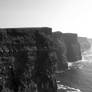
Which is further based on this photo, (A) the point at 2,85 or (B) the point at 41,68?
(B) the point at 41,68

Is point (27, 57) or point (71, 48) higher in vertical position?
point (71, 48)

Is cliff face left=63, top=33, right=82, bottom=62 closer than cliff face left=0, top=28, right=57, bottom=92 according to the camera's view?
No

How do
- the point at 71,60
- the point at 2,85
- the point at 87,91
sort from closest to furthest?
the point at 2,85 < the point at 87,91 < the point at 71,60

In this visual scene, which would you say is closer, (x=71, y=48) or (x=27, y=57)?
(x=27, y=57)

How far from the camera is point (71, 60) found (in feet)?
402

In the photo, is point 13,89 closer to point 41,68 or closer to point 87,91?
point 41,68

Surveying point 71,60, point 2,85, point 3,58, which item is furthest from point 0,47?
point 71,60

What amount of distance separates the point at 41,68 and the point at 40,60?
8.61 ft

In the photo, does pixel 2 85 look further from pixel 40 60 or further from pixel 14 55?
pixel 40 60

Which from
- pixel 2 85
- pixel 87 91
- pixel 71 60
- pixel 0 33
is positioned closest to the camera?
pixel 2 85

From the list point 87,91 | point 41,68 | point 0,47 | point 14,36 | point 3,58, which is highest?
point 14,36

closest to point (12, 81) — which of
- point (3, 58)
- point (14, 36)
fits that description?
point (3, 58)

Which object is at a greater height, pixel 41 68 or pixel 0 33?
pixel 0 33

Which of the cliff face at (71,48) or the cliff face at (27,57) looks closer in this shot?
the cliff face at (27,57)
